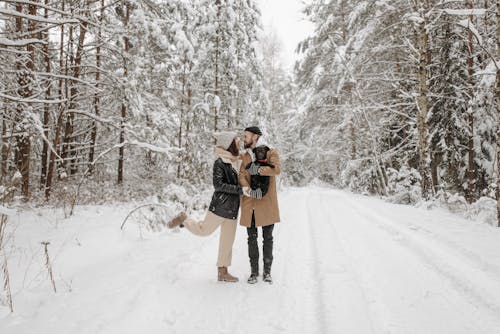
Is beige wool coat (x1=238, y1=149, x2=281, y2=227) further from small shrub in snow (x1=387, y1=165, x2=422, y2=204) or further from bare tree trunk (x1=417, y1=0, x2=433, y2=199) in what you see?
small shrub in snow (x1=387, y1=165, x2=422, y2=204)

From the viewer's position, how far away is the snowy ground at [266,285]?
9.85ft

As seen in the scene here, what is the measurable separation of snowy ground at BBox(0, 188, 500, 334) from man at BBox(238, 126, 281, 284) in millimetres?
340

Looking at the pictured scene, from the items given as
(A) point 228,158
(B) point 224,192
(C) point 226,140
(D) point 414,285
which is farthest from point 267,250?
(D) point 414,285

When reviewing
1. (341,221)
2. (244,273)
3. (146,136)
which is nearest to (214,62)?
(146,136)

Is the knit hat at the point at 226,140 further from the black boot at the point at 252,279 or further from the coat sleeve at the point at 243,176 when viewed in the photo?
the black boot at the point at 252,279

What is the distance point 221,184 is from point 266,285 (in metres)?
1.51

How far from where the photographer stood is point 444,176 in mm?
13891

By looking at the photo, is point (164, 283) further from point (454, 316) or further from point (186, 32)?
point (186, 32)

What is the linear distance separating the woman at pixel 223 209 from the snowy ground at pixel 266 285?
41cm

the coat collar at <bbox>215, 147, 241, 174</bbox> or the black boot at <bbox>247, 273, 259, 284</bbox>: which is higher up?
the coat collar at <bbox>215, 147, 241, 174</bbox>

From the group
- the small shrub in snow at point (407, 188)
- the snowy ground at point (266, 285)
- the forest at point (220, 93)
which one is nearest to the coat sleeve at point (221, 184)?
the snowy ground at point (266, 285)

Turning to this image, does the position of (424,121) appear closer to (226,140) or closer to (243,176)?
(243,176)

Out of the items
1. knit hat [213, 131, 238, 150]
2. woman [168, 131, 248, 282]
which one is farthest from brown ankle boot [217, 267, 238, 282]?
knit hat [213, 131, 238, 150]

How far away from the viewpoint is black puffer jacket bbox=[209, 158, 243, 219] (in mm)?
4160
